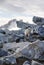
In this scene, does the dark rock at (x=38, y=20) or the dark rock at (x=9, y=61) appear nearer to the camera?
the dark rock at (x=9, y=61)

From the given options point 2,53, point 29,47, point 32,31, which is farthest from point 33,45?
point 32,31

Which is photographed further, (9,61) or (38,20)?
(38,20)

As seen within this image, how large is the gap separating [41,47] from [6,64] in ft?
3.87

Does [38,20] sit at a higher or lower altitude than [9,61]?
higher

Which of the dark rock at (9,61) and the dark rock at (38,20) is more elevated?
the dark rock at (38,20)

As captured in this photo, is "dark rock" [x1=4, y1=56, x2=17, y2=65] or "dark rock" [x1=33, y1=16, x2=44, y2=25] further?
"dark rock" [x1=33, y1=16, x2=44, y2=25]

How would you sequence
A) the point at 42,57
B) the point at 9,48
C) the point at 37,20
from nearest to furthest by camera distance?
the point at 42,57, the point at 9,48, the point at 37,20

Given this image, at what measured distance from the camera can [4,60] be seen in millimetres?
5711

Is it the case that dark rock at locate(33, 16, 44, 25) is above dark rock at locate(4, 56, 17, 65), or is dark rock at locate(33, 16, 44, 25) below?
above

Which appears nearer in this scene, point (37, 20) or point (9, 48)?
point (9, 48)

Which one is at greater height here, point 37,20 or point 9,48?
point 37,20

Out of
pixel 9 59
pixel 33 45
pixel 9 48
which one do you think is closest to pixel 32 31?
pixel 9 48

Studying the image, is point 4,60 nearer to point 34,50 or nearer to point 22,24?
point 34,50

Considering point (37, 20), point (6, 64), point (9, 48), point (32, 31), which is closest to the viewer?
point (6, 64)
